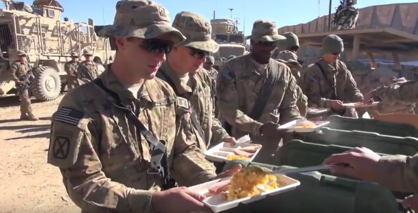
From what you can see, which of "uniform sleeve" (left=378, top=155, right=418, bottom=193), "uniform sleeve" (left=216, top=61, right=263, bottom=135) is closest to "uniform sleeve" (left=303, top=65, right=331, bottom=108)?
"uniform sleeve" (left=216, top=61, right=263, bottom=135)

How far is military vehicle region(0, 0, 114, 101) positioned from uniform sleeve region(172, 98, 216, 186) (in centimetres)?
1187

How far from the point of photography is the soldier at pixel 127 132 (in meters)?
1.52

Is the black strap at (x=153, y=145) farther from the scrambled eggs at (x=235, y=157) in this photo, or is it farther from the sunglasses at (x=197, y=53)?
the sunglasses at (x=197, y=53)

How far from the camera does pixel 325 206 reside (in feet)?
5.15

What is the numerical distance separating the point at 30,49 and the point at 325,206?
45.6 feet

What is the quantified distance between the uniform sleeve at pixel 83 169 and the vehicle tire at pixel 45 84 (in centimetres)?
1212

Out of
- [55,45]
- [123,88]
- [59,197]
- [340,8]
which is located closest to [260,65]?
[123,88]

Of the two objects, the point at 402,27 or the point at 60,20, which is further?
the point at 60,20

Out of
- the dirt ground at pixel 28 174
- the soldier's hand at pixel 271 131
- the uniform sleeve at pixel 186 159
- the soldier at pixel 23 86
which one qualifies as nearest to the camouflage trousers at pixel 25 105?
the soldier at pixel 23 86

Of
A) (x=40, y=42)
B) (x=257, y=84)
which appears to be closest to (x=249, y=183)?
(x=257, y=84)

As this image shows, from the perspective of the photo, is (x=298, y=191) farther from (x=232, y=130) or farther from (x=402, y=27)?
(x=402, y=27)

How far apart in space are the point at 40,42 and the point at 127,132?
13.7 meters

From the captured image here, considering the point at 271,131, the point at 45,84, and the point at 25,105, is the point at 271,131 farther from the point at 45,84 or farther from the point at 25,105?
the point at 45,84

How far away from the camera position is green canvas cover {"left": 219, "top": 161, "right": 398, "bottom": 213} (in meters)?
1.51
